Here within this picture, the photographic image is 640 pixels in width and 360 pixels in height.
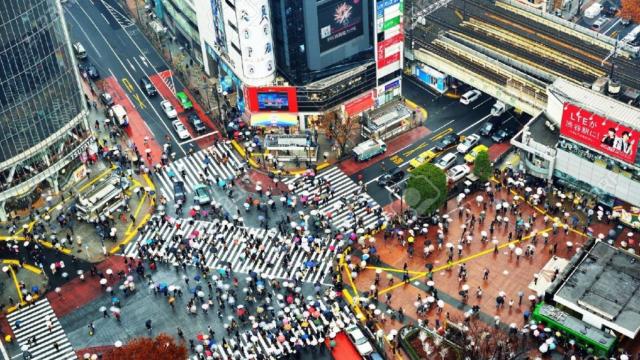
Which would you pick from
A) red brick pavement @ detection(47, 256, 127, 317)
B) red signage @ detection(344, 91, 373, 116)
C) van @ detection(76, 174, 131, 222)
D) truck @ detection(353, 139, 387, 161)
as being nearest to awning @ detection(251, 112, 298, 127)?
red signage @ detection(344, 91, 373, 116)

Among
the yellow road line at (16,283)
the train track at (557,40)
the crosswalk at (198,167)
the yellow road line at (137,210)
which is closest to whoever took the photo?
the yellow road line at (16,283)

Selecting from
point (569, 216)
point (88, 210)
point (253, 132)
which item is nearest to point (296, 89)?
point (253, 132)

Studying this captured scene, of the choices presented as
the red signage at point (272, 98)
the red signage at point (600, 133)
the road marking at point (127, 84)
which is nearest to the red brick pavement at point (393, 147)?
the red signage at point (272, 98)

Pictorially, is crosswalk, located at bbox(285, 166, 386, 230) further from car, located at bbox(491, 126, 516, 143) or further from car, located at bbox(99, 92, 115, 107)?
car, located at bbox(99, 92, 115, 107)

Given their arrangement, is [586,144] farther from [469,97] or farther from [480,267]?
[469,97]

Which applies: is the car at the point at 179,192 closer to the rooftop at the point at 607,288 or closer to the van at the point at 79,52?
the van at the point at 79,52

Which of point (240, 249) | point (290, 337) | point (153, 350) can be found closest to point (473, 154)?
point (240, 249)
